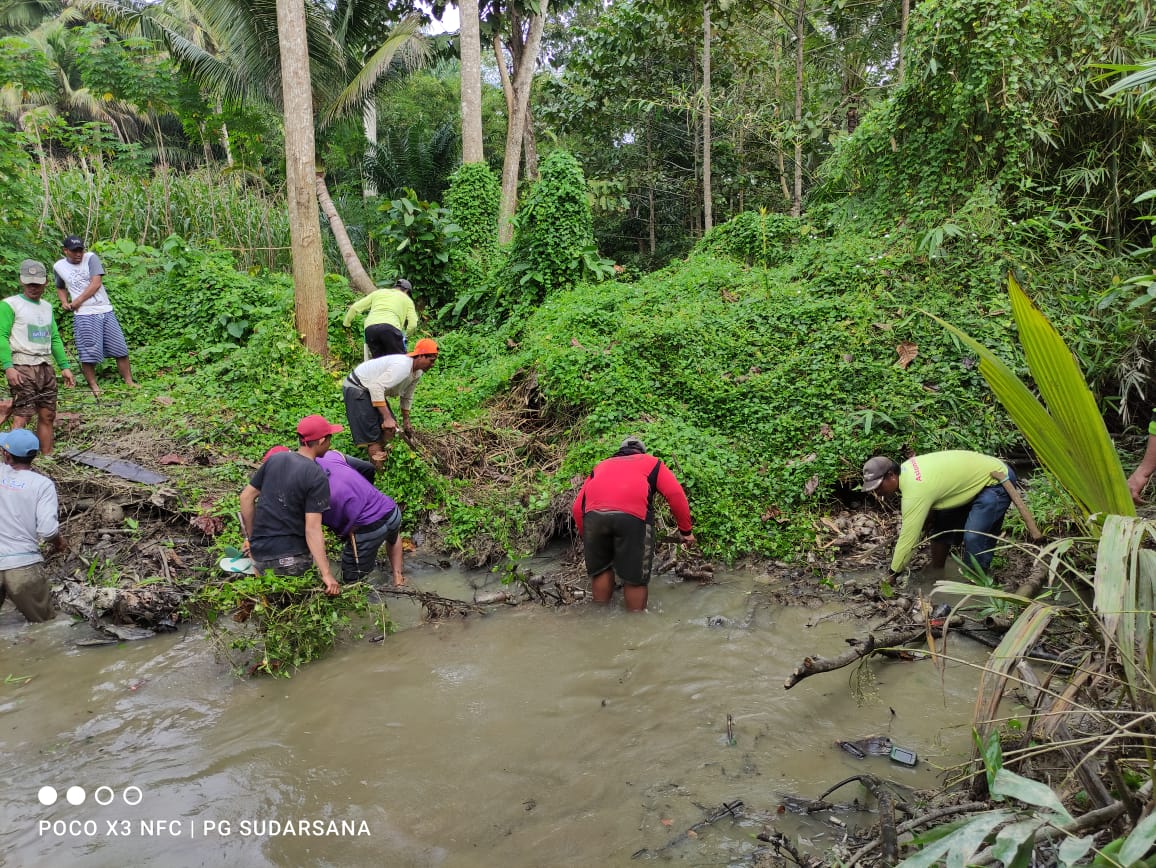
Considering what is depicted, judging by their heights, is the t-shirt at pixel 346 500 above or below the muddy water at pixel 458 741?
above

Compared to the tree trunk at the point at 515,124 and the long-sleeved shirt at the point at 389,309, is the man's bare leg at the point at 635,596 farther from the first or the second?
the tree trunk at the point at 515,124

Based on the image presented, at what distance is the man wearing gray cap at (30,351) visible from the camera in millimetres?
6629

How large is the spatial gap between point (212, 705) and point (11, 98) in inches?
1186

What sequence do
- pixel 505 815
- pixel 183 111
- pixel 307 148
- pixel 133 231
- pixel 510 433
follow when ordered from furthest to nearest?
pixel 183 111, pixel 133 231, pixel 307 148, pixel 510 433, pixel 505 815

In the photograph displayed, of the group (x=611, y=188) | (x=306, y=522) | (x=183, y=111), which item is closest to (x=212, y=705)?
(x=306, y=522)

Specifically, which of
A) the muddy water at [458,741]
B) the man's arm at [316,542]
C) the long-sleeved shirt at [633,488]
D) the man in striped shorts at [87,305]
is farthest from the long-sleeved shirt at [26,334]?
the long-sleeved shirt at [633,488]

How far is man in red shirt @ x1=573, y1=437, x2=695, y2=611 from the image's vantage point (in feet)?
18.0

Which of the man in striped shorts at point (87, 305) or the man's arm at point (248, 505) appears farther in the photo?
the man in striped shorts at point (87, 305)

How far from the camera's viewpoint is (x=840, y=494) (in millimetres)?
7082

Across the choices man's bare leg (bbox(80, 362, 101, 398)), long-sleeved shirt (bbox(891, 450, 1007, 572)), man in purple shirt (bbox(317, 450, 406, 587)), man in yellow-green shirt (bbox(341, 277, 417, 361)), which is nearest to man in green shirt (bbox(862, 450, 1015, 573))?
long-sleeved shirt (bbox(891, 450, 1007, 572))

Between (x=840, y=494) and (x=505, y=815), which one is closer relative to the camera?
(x=505, y=815)

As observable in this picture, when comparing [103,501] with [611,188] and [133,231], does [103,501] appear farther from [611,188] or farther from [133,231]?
[611,188]

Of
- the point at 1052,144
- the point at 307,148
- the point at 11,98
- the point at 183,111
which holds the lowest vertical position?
the point at 1052,144

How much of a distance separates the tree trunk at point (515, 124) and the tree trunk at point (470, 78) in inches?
26.9
